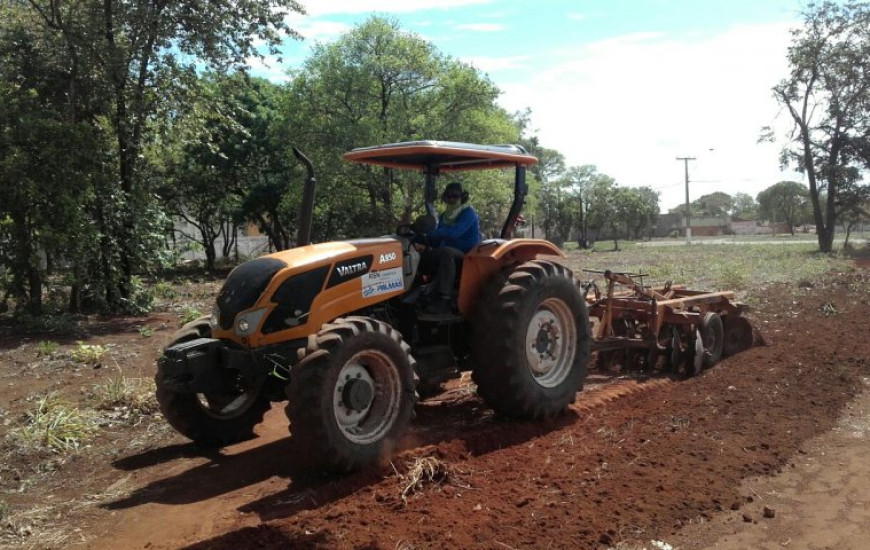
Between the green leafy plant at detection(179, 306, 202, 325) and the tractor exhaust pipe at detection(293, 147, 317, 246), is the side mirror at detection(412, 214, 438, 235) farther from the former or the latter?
the green leafy plant at detection(179, 306, 202, 325)

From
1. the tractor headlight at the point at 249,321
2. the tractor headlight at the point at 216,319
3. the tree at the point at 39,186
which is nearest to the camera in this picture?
the tractor headlight at the point at 249,321

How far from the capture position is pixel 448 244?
6.45 metres

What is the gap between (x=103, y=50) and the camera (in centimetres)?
1345

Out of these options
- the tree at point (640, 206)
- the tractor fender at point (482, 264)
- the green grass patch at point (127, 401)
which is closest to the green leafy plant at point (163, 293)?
the green grass patch at point (127, 401)

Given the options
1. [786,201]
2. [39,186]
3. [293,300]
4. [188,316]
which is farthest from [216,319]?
[786,201]

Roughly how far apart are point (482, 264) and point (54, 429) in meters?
4.12

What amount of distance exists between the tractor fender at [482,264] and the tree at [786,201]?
300 feet

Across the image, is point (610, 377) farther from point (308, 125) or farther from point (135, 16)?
point (308, 125)

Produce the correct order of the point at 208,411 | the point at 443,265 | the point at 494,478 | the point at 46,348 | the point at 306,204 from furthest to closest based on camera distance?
the point at 46,348
the point at 443,265
the point at 208,411
the point at 306,204
the point at 494,478

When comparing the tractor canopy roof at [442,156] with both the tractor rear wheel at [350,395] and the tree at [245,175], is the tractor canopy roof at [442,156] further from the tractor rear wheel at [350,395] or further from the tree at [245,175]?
the tree at [245,175]

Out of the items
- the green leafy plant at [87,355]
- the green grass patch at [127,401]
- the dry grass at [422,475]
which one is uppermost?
the green leafy plant at [87,355]

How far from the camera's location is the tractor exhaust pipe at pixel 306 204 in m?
5.15

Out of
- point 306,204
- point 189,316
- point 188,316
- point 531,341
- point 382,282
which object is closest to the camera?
point 306,204

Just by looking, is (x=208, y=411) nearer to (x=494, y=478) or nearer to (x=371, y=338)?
(x=371, y=338)
